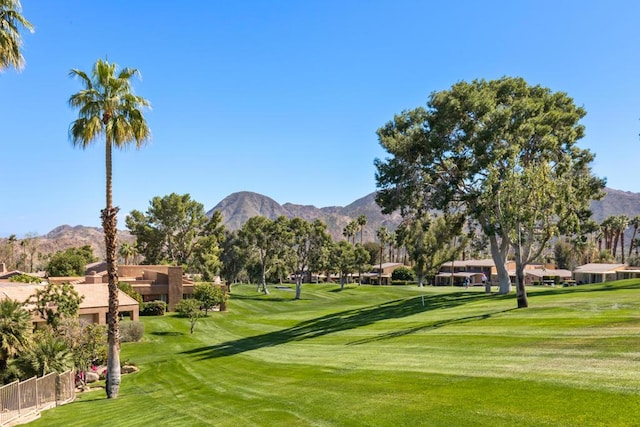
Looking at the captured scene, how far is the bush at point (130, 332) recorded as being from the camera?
4278 centimetres

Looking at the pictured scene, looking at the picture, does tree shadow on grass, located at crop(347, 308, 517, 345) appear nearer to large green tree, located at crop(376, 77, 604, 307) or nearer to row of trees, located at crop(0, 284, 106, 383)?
large green tree, located at crop(376, 77, 604, 307)

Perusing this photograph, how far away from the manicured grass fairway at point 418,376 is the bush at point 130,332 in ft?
27.0

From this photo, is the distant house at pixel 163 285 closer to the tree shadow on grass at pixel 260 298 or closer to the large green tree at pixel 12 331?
the tree shadow on grass at pixel 260 298

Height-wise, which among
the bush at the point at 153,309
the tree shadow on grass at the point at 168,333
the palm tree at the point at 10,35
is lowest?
the tree shadow on grass at the point at 168,333

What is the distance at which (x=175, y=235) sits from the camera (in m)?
97.4

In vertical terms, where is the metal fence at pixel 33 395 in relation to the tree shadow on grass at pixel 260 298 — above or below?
above

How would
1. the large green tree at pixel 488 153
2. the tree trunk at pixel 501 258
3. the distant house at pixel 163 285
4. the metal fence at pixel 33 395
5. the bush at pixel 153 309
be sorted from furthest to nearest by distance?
the distant house at pixel 163 285 < the bush at pixel 153 309 < the tree trunk at pixel 501 258 < the large green tree at pixel 488 153 < the metal fence at pixel 33 395

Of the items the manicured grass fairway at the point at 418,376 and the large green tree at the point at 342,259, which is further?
the large green tree at the point at 342,259

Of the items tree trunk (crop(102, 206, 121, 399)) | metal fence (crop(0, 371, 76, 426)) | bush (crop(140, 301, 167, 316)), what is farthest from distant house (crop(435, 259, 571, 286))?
metal fence (crop(0, 371, 76, 426))

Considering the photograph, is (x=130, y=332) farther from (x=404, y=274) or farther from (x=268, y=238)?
(x=404, y=274)

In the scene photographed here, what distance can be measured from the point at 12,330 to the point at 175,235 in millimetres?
75230

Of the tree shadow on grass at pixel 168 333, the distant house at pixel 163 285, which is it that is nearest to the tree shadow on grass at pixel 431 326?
the tree shadow on grass at pixel 168 333

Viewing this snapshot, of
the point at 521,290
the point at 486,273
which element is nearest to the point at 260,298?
the point at 486,273

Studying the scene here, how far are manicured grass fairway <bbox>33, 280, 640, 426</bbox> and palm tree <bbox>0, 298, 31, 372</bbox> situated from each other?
4174 millimetres
